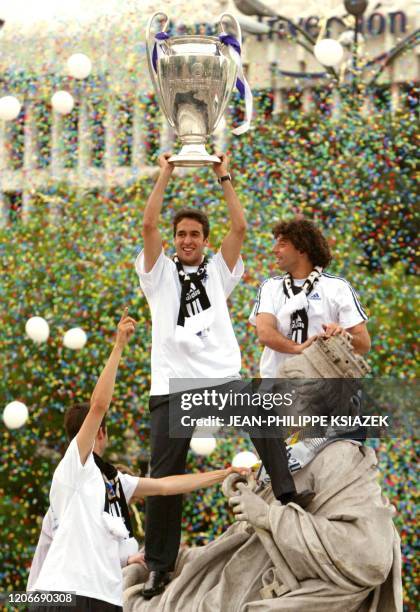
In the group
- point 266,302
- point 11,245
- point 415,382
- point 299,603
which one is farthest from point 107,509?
point 11,245

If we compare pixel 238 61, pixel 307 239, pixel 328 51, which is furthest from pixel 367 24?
pixel 307 239

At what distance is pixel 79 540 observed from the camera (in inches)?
255

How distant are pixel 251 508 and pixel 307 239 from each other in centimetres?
169

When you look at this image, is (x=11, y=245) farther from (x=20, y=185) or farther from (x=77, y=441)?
(x=77, y=441)

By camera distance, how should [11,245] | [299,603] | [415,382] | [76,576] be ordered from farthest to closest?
[11,245]
[415,382]
[299,603]
[76,576]

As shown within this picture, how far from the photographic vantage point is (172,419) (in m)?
7.82

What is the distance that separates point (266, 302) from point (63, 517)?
2.31 meters

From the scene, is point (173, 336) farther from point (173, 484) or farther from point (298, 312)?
point (173, 484)

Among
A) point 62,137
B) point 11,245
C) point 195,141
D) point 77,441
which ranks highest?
point 62,137

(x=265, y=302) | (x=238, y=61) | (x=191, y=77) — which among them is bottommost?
(x=265, y=302)

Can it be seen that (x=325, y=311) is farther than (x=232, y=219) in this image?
Yes

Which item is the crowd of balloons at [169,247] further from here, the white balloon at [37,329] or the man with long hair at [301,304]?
the man with long hair at [301,304]

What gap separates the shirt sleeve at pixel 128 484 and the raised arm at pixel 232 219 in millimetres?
1724

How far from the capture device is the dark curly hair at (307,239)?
8289 millimetres
